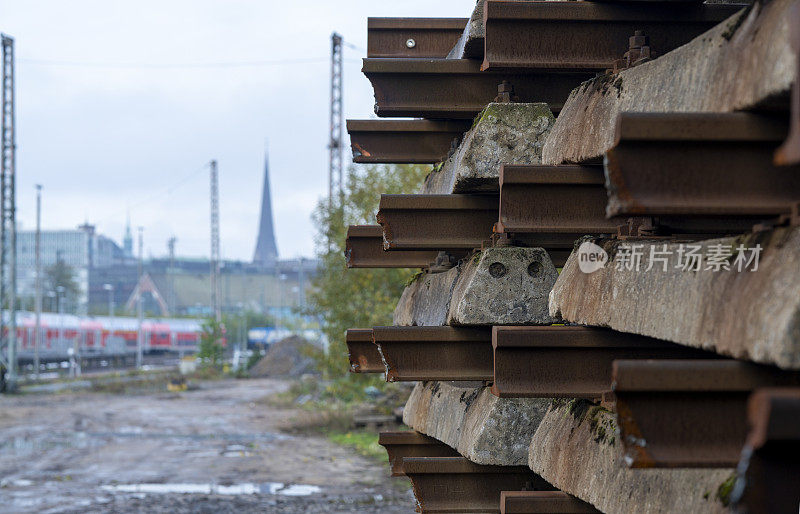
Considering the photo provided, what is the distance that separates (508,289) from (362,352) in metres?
1.64

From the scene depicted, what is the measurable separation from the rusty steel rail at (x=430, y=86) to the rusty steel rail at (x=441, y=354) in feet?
4.02

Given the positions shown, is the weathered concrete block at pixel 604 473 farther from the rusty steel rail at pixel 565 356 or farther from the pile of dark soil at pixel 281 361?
the pile of dark soil at pixel 281 361

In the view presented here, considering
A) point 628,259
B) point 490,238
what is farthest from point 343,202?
point 628,259

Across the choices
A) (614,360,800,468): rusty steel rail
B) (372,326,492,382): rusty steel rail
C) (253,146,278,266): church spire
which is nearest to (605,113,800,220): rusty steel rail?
(614,360,800,468): rusty steel rail

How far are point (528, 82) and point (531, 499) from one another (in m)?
2.14

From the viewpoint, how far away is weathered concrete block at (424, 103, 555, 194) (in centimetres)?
483

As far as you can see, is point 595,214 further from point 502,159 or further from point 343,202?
point 343,202

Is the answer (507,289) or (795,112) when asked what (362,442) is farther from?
(795,112)

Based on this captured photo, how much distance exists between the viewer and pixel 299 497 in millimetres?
17891

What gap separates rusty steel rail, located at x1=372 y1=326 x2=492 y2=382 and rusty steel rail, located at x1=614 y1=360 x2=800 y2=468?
258 cm

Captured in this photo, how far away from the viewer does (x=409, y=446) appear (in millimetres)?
6664

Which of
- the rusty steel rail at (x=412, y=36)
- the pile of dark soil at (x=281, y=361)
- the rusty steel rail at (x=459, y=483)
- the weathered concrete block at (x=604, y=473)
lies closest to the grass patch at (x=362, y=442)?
the rusty steel rail at (x=412, y=36)

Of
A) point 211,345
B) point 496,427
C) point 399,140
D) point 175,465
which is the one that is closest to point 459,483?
point 496,427

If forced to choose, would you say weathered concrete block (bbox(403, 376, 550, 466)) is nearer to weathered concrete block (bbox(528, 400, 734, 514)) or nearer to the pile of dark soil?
weathered concrete block (bbox(528, 400, 734, 514))
